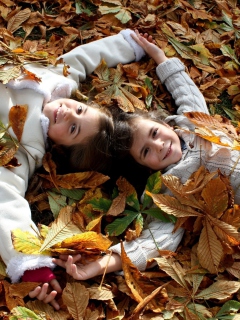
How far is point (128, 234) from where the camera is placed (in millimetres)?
1692

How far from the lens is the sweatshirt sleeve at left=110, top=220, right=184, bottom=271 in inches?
64.6

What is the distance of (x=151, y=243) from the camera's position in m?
1.68

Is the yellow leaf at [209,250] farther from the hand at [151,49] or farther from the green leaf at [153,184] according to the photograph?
the hand at [151,49]

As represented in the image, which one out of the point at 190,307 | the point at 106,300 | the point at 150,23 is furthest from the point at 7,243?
the point at 150,23

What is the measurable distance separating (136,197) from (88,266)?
0.37m

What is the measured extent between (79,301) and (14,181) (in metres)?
0.55

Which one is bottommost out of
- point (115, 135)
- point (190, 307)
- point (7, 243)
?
point (190, 307)

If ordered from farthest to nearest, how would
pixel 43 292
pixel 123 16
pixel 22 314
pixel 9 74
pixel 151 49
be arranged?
pixel 123 16 → pixel 151 49 → pixel 9 74 → pixel 43 292 → pixel 22 314

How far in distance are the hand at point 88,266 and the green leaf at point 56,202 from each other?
0.81 ft

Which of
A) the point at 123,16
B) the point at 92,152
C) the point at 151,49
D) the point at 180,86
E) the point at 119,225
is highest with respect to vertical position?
the point at 123,16

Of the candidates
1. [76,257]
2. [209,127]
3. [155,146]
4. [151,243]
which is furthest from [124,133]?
[76,257]

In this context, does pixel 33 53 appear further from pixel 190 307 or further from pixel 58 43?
pixel 190 307

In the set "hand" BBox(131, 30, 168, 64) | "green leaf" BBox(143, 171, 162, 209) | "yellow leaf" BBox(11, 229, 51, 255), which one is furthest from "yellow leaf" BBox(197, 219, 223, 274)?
"hand" BBox(131, 30, 168, 64)

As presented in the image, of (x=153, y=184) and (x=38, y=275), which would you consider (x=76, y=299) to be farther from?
(x=153, y=184)
